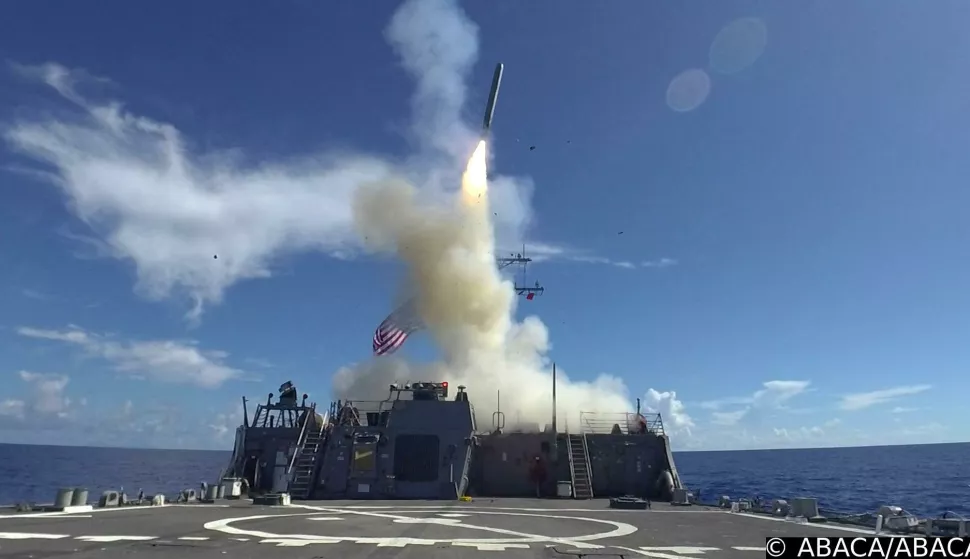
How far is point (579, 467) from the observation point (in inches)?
1145

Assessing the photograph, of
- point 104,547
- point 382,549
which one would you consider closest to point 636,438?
point 382,549

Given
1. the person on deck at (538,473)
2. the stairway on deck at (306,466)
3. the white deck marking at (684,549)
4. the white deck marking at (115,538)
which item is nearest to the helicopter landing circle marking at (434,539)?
the white deck marking at (684,549)

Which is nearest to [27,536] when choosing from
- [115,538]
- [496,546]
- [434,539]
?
[115,538]

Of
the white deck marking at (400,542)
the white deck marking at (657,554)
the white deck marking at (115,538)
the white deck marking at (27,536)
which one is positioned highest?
the white deck marking at (27,536)

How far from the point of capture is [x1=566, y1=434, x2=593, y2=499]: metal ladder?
2794 centimetres

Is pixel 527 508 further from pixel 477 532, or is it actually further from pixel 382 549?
pixel 382 549

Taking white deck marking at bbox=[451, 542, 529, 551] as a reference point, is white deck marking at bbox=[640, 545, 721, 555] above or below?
below

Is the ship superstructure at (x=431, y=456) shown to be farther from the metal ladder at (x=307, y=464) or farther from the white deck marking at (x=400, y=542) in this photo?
the white deck marking at (x=400, y=542)

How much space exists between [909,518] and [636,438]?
13842mm

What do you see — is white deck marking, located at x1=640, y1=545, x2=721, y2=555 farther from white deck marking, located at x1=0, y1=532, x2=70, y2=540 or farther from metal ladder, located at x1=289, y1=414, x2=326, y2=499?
metal ladder, located at x1=289, y1=414, x2=326, y2=499

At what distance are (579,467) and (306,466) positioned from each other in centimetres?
1123

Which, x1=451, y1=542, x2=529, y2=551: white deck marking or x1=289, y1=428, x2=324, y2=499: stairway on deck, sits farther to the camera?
x1=289, y1=428, x2=324, y2=499: stairway on deck

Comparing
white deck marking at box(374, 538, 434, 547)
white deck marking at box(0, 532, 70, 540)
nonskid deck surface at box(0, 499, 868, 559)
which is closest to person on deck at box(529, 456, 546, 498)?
nonskid deck surface at box(0, 499, 868, 559)

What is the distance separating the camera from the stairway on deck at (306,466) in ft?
85.6
